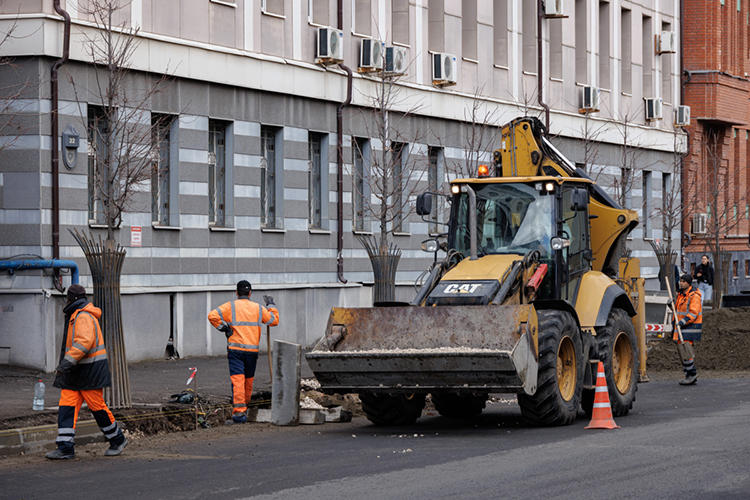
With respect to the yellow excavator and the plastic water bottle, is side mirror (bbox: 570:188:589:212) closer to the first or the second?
the yellow excavator

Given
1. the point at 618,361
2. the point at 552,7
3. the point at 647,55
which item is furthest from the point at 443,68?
the point at 618,361

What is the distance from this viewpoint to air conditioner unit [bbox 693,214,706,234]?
145ft

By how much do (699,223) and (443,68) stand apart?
1782 cm

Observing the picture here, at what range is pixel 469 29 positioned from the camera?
31.5 metres

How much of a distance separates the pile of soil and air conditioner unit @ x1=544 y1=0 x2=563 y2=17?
33.2ft

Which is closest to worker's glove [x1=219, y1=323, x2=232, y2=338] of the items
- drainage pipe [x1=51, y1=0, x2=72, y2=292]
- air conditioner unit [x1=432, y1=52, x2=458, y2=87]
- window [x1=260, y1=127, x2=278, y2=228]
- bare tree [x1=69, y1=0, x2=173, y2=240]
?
bare tree [x1=69, y1=0, x2=173, y2=240]

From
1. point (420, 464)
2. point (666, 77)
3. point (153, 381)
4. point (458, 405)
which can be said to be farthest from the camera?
point (666, 77)

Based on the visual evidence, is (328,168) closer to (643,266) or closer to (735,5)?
(643,266)

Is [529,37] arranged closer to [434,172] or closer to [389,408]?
[434,172]

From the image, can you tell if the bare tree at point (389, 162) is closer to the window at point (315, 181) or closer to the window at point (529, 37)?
the window at point (315, 181)

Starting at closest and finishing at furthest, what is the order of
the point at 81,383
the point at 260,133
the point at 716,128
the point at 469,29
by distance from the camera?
the point at 81,383
the point at 260,133
the point at 469,29
the point at 716,128

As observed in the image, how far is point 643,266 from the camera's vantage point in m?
41.0

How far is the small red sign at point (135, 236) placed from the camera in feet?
73.5

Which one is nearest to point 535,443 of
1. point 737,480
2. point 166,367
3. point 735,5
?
point 737,480
